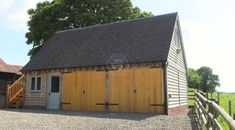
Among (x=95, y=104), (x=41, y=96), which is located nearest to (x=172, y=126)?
(x=95, y=104)

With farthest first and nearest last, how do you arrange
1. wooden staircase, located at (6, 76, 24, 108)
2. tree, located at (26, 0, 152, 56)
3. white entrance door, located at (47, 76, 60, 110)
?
tree, located at (26, 0, 152, 56)
wooden staircase, located at (6, 76, 24, 108)
white entrance door, located at (47, 76, 60, 110)

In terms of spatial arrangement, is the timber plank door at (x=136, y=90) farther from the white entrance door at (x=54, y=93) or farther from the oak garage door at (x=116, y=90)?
the white entrance door at (x=54, y=93)

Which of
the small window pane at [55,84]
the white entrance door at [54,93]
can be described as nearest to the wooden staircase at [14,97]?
the white entrance door at [54,93]

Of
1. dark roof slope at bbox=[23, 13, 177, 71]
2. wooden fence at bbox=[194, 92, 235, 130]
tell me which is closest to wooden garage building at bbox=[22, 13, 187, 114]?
dark roof slope at bbox=[23, 13, 177, 71]

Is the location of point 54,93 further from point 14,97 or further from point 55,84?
point 14,97

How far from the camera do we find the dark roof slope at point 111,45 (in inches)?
676

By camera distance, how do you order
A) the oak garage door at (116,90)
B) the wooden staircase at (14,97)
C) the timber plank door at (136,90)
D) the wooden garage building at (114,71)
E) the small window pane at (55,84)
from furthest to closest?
1. the wooden staircase at (14,97)
2. the small window pane at (55,84)
3. the wooden garage building at (114,71)
4. the oak garage door at (116,90)
5. the timber plank door at (136,90)

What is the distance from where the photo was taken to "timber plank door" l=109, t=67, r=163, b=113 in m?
15.7

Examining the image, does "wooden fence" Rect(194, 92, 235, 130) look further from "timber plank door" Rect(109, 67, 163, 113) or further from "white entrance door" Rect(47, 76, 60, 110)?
"white entrance door" Rect(47, 76, 60, 110)

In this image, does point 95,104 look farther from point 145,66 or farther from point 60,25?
point 60,25

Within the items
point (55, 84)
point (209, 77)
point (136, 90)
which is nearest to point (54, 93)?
point (55, 84)

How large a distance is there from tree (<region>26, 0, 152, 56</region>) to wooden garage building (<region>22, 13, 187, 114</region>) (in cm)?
932

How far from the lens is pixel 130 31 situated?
65.8 feet

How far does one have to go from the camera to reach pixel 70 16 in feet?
106
